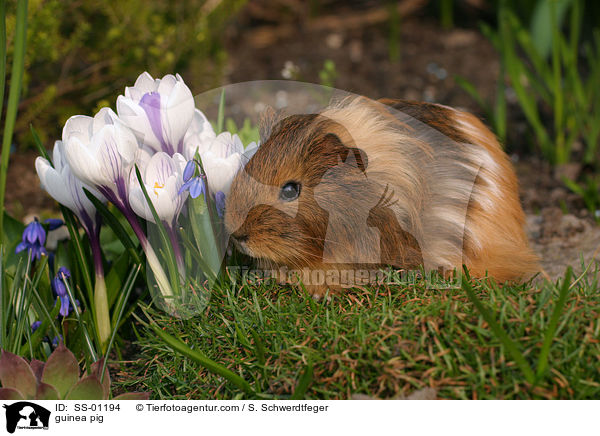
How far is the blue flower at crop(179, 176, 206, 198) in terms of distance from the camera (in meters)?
1.89

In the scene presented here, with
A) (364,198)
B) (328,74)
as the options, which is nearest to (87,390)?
(364,198)

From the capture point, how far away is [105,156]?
1898 millimetres

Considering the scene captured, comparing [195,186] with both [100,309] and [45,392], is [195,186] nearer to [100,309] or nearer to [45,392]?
[100,309]

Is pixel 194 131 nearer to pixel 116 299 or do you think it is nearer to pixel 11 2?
pixel 116 299

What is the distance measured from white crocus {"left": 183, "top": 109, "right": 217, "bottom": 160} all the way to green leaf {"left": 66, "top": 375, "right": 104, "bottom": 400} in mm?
780

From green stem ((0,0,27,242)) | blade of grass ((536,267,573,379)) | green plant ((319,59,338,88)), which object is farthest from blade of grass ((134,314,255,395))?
green plant ((319,59,338,88))

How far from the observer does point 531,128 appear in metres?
4.37

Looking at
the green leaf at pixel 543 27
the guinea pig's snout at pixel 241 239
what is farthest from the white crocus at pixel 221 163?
the green leaf at pixel 543 27

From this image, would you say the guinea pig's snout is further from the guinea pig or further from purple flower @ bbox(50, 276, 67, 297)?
purple flower @ bbox(50, 276, 67, 297)

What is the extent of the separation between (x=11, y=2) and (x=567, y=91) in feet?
10.8

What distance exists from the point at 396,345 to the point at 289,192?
1.93ft
